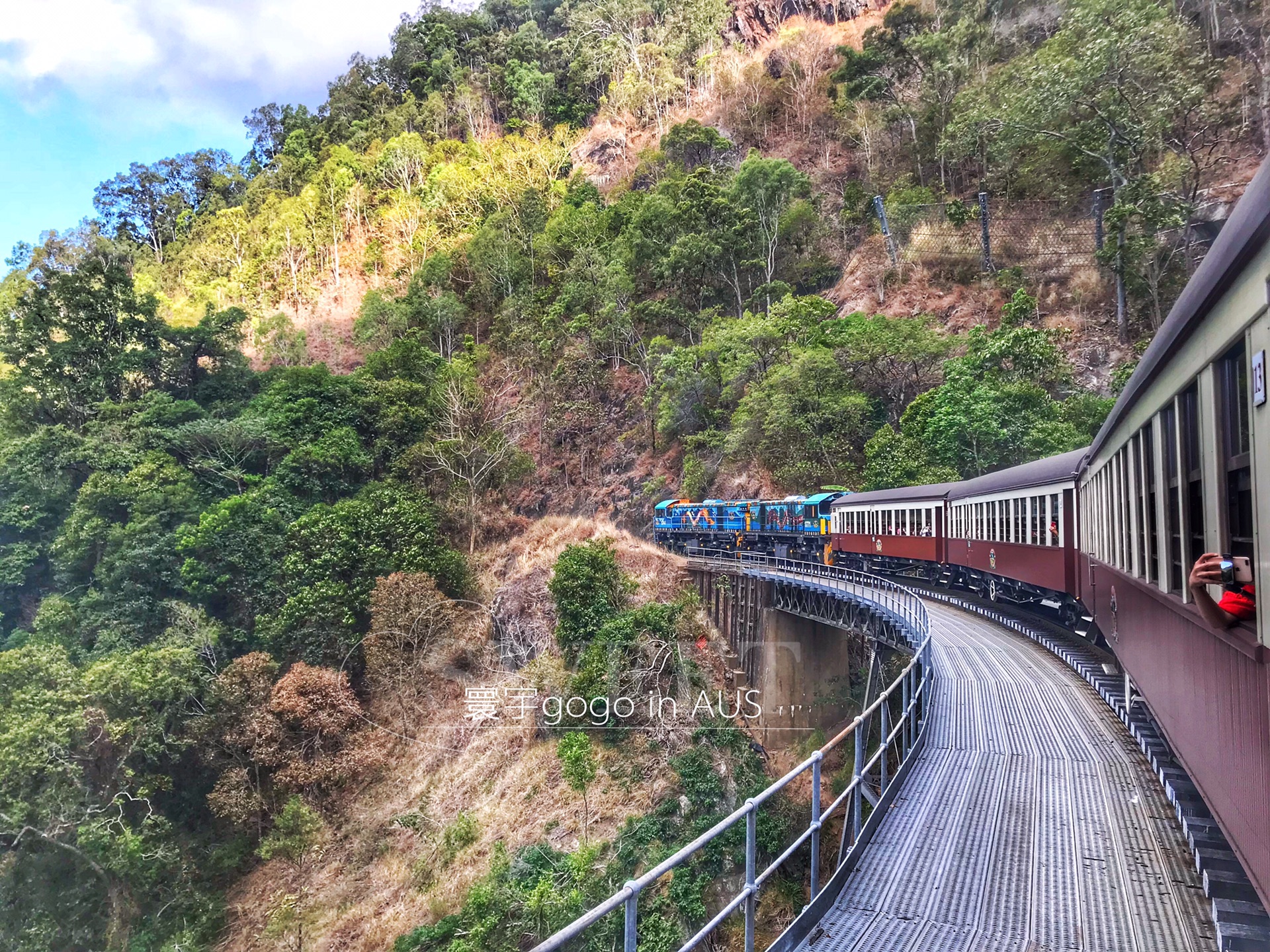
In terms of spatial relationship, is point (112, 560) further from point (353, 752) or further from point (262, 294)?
point (262, 294)

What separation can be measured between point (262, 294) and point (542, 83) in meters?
27.3

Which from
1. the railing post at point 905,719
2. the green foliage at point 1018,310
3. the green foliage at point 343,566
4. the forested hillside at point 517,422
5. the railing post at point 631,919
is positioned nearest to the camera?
the railing post at point 631,919

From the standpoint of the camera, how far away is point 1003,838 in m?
5.09

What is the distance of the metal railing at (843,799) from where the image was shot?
244cm

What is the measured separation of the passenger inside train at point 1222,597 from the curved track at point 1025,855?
71.1 inches

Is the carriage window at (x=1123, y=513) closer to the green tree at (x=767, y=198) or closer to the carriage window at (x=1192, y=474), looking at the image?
the carriage window at (x=1192, y=474)

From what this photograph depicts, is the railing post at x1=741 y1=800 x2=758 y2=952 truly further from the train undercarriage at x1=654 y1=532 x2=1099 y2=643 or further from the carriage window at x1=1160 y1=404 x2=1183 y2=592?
the train undercarriage at x1=654 y1=532 x2=1099 y2=643

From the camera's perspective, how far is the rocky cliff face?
167 feet

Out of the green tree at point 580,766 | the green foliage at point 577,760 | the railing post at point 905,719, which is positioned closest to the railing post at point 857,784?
the railing post at point 905,719

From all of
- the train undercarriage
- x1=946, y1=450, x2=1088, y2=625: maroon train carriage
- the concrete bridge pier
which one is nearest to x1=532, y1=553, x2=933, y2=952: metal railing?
x1=946, y1=450, x2=1088, y2=625: maroon train carriage

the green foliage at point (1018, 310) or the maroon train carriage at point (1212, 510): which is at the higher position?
the green foliage at point (1018, 310)

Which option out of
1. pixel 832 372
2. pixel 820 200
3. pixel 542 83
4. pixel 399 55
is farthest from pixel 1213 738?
pixel 399 55

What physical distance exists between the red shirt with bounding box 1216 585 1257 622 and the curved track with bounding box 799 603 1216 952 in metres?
1.91

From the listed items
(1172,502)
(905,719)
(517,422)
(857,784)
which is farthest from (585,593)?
(517,422)
